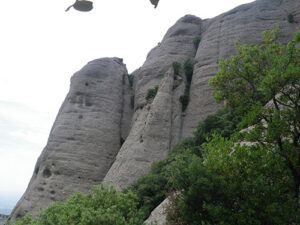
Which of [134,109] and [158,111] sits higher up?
[134,109]

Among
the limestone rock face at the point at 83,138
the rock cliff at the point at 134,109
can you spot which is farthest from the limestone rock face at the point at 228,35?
the limestone rock face at the point at 83,138

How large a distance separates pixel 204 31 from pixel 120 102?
12.0 meters

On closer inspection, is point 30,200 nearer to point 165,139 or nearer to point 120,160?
point 120,160

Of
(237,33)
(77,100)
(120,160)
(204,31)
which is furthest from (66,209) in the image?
(204,31)

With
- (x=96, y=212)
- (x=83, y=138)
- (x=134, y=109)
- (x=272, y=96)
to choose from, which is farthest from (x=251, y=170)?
(x=134, y=109)

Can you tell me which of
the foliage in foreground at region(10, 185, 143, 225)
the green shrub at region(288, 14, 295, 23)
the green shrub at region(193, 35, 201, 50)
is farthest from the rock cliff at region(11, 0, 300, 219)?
the foliage in foreground at region(10, 185, 143, 225)

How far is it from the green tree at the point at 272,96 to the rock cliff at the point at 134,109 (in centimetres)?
1152

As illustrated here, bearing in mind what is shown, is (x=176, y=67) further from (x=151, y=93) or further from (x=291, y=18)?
(x=291, y=18)

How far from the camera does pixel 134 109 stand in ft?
89.1

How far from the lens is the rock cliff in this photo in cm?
2022

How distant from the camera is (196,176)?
6695mm

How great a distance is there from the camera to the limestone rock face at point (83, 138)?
20594 millimetres

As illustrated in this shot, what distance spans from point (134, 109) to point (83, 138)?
611 cm

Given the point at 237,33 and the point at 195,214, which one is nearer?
the point at 195,214
